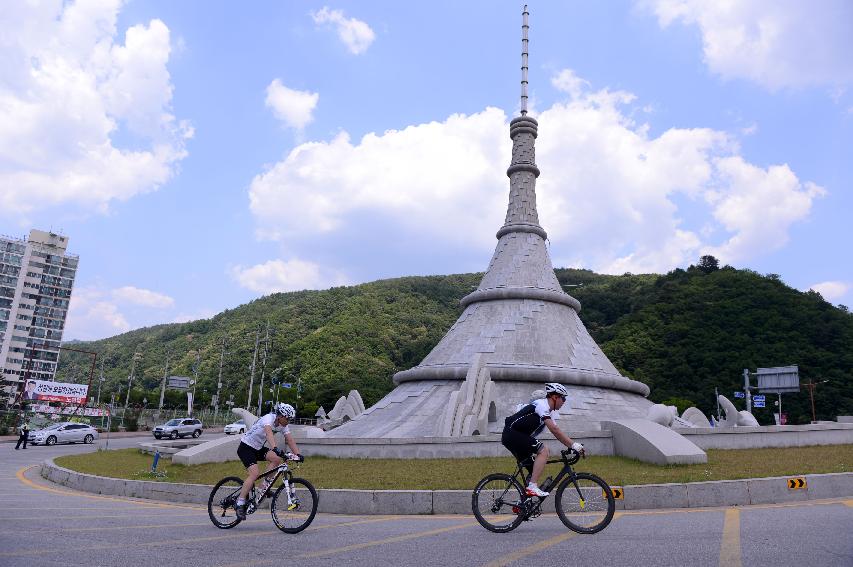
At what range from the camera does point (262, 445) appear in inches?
341

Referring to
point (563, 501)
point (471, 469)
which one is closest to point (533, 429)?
point (563, 501)

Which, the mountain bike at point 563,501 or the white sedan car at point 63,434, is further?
the white sedan car at point 63,434

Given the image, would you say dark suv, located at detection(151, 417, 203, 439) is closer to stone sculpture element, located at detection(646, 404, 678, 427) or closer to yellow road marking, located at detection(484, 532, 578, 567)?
stone sculpture element, located at detection(646, 404, 678, 427)

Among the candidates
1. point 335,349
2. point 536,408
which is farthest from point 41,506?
point 335,349

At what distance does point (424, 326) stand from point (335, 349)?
15383mm

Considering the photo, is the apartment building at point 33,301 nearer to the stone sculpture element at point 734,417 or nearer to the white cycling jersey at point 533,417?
the stone sculpture element at point 734,417

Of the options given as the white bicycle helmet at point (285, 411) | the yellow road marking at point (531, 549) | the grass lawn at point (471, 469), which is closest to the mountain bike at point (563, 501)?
the yellow road marking at point (531, 549)

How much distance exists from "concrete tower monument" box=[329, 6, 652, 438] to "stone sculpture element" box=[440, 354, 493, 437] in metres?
0.04

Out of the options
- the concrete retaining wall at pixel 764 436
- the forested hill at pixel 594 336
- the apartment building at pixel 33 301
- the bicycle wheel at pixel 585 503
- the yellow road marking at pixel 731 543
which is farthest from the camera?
the apartment building at pixel 33 301

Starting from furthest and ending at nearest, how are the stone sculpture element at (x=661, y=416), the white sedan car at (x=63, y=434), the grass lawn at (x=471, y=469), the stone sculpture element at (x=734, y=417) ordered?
1. the white sedan car at (x=63, y=434)
2. the stone sculpture element at (x=734, y=417)
3. the stone sculpture element at (x=661, y=416)
4. the grass lawn at (x=471, y=469)

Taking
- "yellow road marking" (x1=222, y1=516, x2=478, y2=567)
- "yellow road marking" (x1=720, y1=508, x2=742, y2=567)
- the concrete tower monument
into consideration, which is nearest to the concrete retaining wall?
the concrete tower monument

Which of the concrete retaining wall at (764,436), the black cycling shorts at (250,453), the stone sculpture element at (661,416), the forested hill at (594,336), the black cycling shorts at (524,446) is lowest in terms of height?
the black cycling shorts at (250,453)

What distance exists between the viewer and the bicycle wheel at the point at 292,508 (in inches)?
317

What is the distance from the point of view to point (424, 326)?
95.9m
